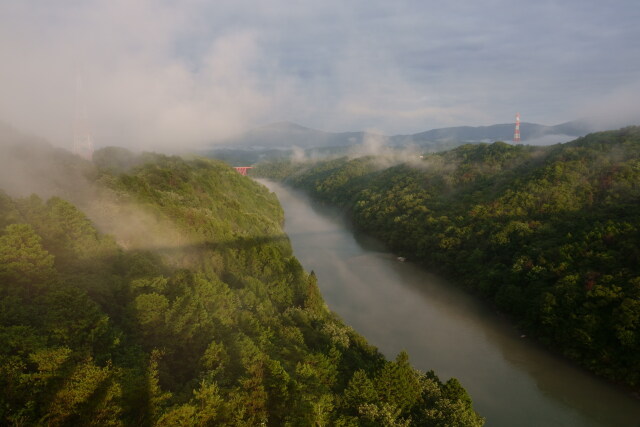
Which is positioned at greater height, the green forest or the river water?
the green forest

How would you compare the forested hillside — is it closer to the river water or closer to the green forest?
the river water

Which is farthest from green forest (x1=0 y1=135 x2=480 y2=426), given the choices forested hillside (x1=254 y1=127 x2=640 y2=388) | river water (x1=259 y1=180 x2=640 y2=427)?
river water (x1=259 y1=180 x2=640 y2=427)

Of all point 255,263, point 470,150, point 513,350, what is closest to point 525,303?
point 513,350

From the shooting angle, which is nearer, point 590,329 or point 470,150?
point 590,329

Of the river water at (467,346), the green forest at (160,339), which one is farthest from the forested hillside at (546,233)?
the green forest at (160,339)

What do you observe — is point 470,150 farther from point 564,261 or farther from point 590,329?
point 590,329

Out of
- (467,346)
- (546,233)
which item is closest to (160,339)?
(467,346)
